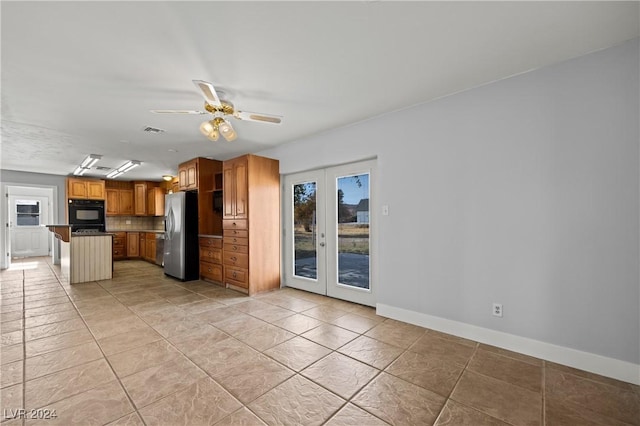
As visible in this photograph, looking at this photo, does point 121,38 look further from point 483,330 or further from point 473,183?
point 483,330

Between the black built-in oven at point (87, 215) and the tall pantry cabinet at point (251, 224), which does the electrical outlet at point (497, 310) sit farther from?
the black built-in oven at point (87, 215)

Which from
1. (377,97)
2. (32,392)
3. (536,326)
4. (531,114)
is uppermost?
(377,97)

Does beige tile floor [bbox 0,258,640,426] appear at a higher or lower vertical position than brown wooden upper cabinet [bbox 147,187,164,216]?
lower

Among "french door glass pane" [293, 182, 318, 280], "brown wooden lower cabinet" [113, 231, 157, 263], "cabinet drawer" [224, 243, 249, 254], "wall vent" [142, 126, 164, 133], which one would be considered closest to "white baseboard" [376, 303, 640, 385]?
"french door glass pane" [293, 182, 318, 280]

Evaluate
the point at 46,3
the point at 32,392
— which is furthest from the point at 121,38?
the point at 32,392

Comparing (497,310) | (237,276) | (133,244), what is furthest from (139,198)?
(497,310)

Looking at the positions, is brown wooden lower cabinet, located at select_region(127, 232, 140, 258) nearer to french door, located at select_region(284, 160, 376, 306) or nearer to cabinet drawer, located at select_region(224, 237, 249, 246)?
cabinet drawer, located at select_region(224, 237, 249, 246)

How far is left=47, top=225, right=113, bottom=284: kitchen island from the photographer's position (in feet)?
17.0

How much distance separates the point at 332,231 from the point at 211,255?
8.48 feet

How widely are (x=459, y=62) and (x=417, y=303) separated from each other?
2.46 metres

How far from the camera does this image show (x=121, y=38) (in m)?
1.95

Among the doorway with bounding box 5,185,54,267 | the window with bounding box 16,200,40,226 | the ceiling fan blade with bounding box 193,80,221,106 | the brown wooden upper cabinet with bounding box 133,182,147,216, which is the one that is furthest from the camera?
the brown wooden upper cabinet with bounding box 133,182,147,216

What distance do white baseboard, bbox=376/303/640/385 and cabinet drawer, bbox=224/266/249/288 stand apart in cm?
245

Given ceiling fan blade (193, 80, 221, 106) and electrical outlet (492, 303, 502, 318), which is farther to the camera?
electrical outlet (492, 303, 502, 318)
